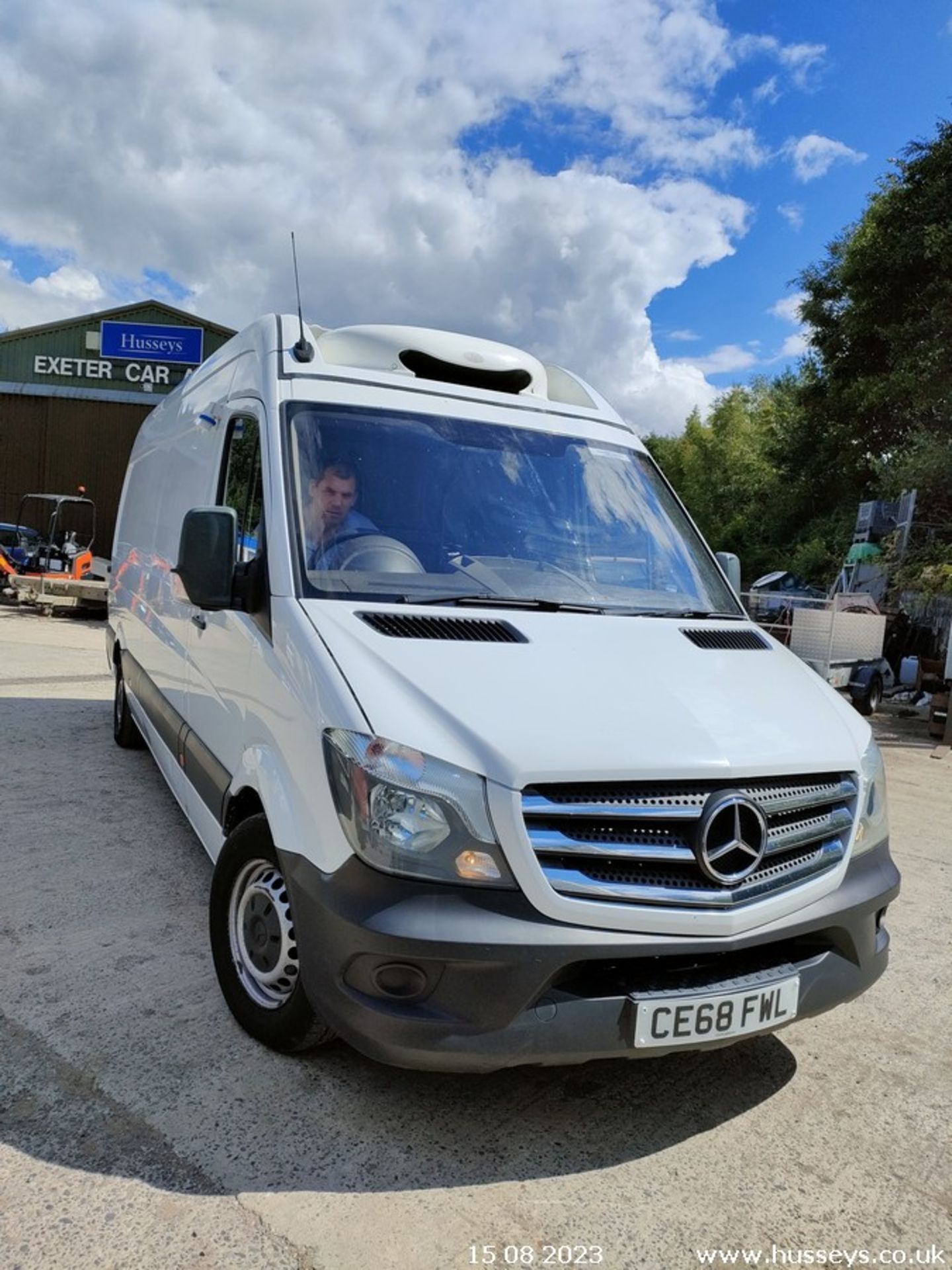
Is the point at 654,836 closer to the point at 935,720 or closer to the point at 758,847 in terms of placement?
the point at 758,847

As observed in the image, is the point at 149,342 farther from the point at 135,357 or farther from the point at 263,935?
the point at 263,935

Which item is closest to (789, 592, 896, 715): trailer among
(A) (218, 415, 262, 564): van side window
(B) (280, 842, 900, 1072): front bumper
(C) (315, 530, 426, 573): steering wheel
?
(A) (218, 415, 262, 564): van side window

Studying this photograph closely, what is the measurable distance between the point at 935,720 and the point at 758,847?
389 inches

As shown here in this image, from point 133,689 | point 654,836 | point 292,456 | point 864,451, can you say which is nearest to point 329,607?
point 292,456

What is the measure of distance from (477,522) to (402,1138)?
6.67 ft

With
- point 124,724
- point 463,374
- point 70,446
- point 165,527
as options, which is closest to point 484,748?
point 463,374

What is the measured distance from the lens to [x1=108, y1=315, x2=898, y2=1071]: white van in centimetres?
229

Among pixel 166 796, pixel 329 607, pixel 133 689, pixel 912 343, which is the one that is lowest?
pixel 166 796

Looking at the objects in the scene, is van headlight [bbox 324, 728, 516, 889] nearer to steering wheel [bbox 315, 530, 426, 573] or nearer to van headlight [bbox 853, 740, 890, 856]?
steering wheel [bbox 315, 530, 426, 573]

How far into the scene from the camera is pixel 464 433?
374cm

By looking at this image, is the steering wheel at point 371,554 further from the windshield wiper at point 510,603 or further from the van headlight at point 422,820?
the van headlight at point 422,820

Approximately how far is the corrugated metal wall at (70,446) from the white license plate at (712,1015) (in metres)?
22.5

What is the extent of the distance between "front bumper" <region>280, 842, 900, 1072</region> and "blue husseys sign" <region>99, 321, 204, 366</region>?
2207cm

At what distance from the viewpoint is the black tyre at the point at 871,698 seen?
41.6 ft
